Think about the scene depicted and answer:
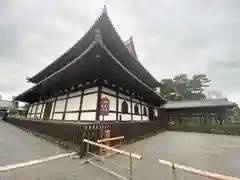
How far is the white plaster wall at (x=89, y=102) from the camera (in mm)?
8616

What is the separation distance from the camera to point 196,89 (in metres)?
42.3

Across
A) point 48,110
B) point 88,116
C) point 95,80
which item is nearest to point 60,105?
point 48,110

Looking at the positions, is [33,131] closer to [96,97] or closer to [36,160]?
[96,97]

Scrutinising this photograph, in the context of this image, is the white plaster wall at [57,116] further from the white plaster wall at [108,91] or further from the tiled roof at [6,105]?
the tiled roof at [6,105]

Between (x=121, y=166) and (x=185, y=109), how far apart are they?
18.7m

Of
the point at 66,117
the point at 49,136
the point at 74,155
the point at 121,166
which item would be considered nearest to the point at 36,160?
the point at 74,155

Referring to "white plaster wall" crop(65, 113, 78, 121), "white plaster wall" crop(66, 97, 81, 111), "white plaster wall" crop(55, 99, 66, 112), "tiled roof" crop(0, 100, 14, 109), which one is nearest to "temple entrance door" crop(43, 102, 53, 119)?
"white plaster wall" crop(55, 99, 66, 112)

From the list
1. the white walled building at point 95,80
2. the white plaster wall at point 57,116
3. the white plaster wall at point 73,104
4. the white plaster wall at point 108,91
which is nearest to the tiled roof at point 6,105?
the white walled building at point 95,80

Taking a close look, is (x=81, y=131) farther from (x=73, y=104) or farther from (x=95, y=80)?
(x=73, y=104)

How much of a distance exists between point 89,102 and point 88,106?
0.23 m

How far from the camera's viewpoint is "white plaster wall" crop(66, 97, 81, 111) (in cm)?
975

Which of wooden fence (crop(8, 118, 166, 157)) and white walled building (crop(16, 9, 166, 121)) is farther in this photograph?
white walled building (crop(16, 9, 166, 121))

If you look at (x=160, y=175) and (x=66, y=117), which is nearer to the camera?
(x=160, y=175)

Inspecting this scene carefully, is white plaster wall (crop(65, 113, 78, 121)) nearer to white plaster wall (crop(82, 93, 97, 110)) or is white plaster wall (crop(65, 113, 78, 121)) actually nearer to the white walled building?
the white walled building
